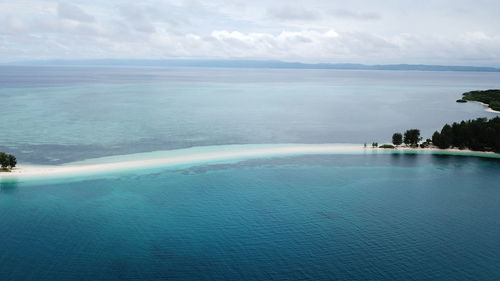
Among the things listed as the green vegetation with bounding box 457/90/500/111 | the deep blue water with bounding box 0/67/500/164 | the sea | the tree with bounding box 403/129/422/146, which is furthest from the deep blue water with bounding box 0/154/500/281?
the green vegetation with bounding box 457/90/500/111

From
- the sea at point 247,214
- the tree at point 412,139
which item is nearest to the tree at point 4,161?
the sea at point 247,214

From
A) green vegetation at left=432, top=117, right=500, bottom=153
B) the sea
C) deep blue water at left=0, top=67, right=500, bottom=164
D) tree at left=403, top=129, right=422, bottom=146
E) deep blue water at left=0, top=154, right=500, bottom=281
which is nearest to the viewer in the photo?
deep blue water at left=0, top=154, right=500, bottom=281

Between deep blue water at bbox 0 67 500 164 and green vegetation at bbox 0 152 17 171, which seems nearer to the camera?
green vegetation at bbox 0 152 17 171

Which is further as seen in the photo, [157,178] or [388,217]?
[157,178]

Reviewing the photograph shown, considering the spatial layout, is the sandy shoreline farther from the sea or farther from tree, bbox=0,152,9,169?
the sea

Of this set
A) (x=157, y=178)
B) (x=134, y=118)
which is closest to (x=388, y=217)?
(x=157, y=178)

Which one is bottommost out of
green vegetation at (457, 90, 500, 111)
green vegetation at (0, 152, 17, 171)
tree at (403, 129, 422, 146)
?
green vegetation at (0, 152, 17, 171)

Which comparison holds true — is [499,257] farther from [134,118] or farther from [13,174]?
[134,118]
